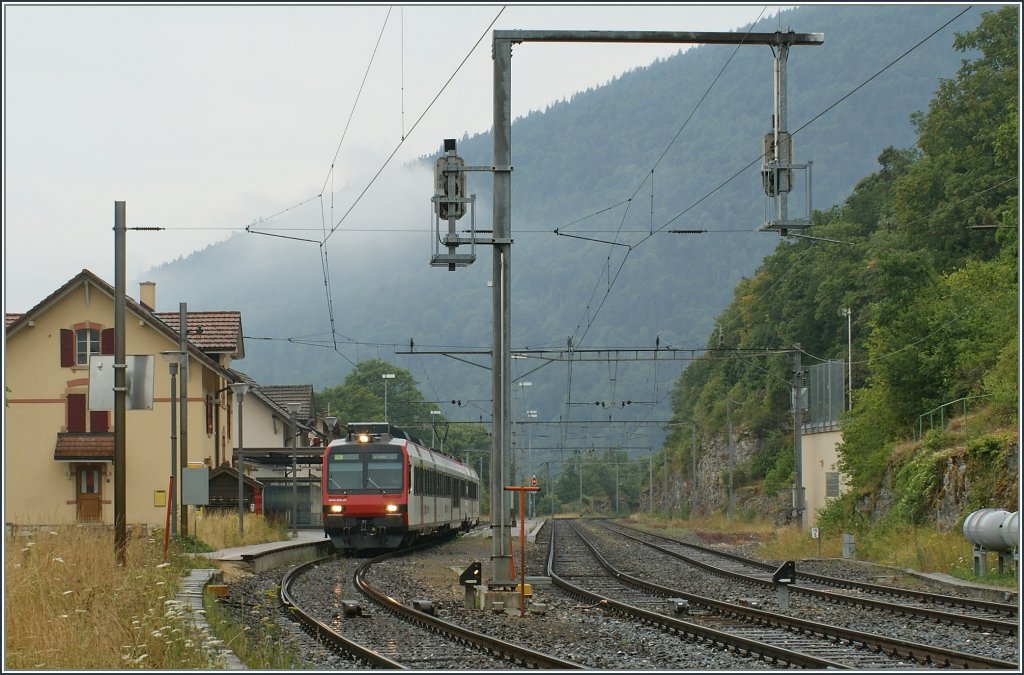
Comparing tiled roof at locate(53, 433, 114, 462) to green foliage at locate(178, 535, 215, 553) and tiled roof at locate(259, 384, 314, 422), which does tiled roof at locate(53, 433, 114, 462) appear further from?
tiled roof at locate(259, 384, 314, 422)

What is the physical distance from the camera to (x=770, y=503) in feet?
212

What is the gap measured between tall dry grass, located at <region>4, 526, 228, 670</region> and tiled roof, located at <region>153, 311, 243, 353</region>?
114ft

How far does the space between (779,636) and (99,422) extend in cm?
3802

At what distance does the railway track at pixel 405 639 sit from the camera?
1223 cm

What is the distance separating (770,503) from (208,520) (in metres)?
35.1

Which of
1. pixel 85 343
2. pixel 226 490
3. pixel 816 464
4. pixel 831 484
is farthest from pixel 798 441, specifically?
pixel 85 343

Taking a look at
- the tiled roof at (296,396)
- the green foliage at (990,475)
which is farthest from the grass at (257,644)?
the tiled roof at (296,396)

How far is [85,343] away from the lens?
4800 cm

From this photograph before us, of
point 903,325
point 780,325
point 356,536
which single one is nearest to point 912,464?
point 903,325

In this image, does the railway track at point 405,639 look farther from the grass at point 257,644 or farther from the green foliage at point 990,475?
the green foliage at point 990,475

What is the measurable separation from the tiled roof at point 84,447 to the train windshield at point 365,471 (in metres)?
15.1

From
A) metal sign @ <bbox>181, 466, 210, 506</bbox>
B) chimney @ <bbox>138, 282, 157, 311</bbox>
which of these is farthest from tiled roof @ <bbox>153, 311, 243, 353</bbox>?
metal sign @ <bbox>181, 466, 210, 506</bbox>

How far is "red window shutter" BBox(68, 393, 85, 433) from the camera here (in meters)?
48.0

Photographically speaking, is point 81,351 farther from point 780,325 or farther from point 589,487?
point 589,487
